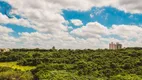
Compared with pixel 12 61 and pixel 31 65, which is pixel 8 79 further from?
pixel 12 61

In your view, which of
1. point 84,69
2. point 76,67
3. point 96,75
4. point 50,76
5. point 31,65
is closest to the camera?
point 50,76

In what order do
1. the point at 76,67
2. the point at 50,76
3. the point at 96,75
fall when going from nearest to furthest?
the point at 50,76 → the point at 96,75 → the point at 76,67

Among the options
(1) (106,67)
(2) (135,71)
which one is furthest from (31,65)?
(2) (135,71)

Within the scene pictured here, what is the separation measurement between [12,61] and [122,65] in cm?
4478

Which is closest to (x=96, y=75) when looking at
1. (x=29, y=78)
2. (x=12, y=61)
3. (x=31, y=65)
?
(x=29, y=78)

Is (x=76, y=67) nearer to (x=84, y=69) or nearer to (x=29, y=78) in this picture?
(x=84, y=69)

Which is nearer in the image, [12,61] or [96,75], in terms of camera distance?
[96,75]

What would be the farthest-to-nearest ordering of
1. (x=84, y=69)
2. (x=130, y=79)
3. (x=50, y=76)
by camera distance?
(x=84, y=69), (x=50, y=76), (x=130, y=79)

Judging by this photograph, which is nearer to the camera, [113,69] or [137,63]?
[113,69]

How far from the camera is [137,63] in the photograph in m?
63.7

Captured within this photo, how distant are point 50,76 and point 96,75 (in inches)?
374

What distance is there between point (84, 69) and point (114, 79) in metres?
11.7

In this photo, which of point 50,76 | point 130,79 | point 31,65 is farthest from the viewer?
point 31,65

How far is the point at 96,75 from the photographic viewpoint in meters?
53.2
